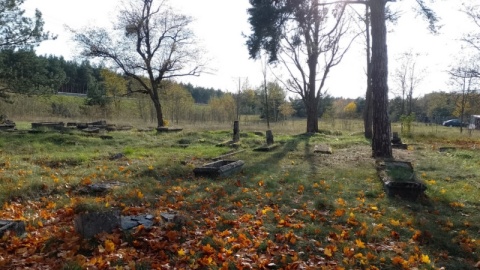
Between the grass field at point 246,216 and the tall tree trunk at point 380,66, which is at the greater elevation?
the tall tree trunk at point 380,66

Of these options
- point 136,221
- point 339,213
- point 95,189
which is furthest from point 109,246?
point 339,213

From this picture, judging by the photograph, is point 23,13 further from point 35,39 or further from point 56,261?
point 56,261

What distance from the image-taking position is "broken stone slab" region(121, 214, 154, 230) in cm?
447

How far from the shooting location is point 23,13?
19.9m

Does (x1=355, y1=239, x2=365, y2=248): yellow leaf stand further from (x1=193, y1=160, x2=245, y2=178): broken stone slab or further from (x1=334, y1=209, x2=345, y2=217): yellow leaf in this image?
Answer: (x1=193, y1=160, x2=245, y2=178): broken stone slab

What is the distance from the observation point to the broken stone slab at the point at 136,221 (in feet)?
14.7

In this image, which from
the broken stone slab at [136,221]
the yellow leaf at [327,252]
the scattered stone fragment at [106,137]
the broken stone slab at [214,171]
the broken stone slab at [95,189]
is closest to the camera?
the yellow leaf at [327,252]

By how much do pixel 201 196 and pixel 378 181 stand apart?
4325mm

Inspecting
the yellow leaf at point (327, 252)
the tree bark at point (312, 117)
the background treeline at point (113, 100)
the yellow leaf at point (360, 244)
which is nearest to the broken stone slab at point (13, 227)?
the yellow leaf at point (327, 252)

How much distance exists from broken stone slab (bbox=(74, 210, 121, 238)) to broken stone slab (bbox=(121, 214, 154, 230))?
123 millimetres

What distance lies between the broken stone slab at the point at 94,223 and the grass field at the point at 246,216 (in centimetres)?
10

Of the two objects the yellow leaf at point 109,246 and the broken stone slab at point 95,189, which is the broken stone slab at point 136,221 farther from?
the broken stone slab at point 95,189

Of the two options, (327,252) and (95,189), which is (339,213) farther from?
(95,189)

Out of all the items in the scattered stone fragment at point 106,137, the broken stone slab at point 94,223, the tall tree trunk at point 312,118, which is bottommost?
the broken stone slab at point 94,223
